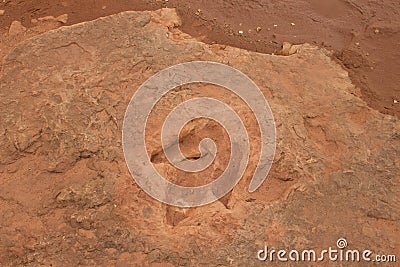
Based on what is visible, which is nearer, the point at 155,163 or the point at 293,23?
the point at 155,163

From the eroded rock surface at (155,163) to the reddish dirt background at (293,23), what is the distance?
98 cm

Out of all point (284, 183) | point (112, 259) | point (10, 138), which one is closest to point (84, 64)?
point (10, 138)

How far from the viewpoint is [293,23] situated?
15.5 feet

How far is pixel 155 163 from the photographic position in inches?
121

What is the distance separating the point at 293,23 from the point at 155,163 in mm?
2535

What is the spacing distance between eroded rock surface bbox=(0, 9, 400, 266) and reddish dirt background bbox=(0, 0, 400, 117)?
0.98 metres

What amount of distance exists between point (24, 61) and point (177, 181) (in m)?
1.47

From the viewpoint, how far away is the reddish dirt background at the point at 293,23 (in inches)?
173

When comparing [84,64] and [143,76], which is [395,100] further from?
[84,64]

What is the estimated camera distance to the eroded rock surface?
106 inches

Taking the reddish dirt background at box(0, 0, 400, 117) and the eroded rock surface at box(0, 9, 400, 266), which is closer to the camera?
the eroded rock surface at box(0, 9, 400, 266)

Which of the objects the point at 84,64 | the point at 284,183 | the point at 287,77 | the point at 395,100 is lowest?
the point at 395,100

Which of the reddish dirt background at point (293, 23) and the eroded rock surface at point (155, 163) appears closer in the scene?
the eroded rock surface at point (155, 163)

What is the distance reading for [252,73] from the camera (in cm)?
342
